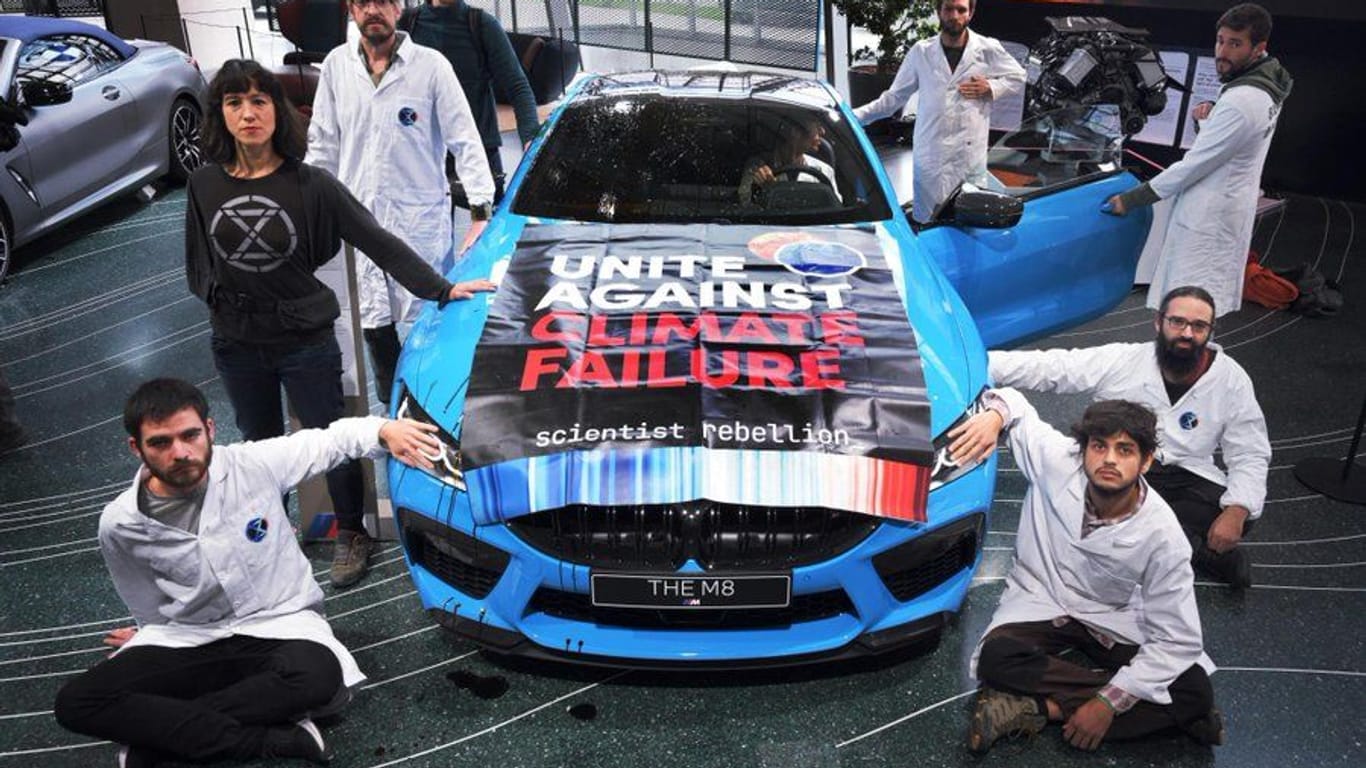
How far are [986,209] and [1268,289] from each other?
98.1 inches

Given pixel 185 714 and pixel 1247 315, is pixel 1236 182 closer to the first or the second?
pixel 1247 315

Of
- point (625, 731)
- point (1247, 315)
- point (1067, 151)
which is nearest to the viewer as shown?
point (625, 731)

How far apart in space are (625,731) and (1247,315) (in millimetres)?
3931

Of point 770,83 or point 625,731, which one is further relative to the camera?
point 770,83

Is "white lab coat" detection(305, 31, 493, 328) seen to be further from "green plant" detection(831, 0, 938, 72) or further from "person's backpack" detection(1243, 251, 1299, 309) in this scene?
"green plant" detection(831, 0, 938, 72)

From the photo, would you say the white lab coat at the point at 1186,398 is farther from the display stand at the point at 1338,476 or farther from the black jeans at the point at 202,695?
the black jeans at the point at 202,695

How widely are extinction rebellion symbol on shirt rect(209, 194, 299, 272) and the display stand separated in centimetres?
326

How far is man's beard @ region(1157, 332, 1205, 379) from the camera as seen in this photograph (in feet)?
9.81

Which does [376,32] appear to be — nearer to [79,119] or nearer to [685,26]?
[79,119]

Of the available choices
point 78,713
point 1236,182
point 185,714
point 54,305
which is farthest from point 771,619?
point 54,305

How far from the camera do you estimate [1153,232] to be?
17.1ft

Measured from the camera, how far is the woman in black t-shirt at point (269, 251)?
2.71 meters

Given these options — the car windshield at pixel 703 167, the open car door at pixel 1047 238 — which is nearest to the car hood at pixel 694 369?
the car windshield at pixel 703 167

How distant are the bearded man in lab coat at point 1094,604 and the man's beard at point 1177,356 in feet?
1.74
